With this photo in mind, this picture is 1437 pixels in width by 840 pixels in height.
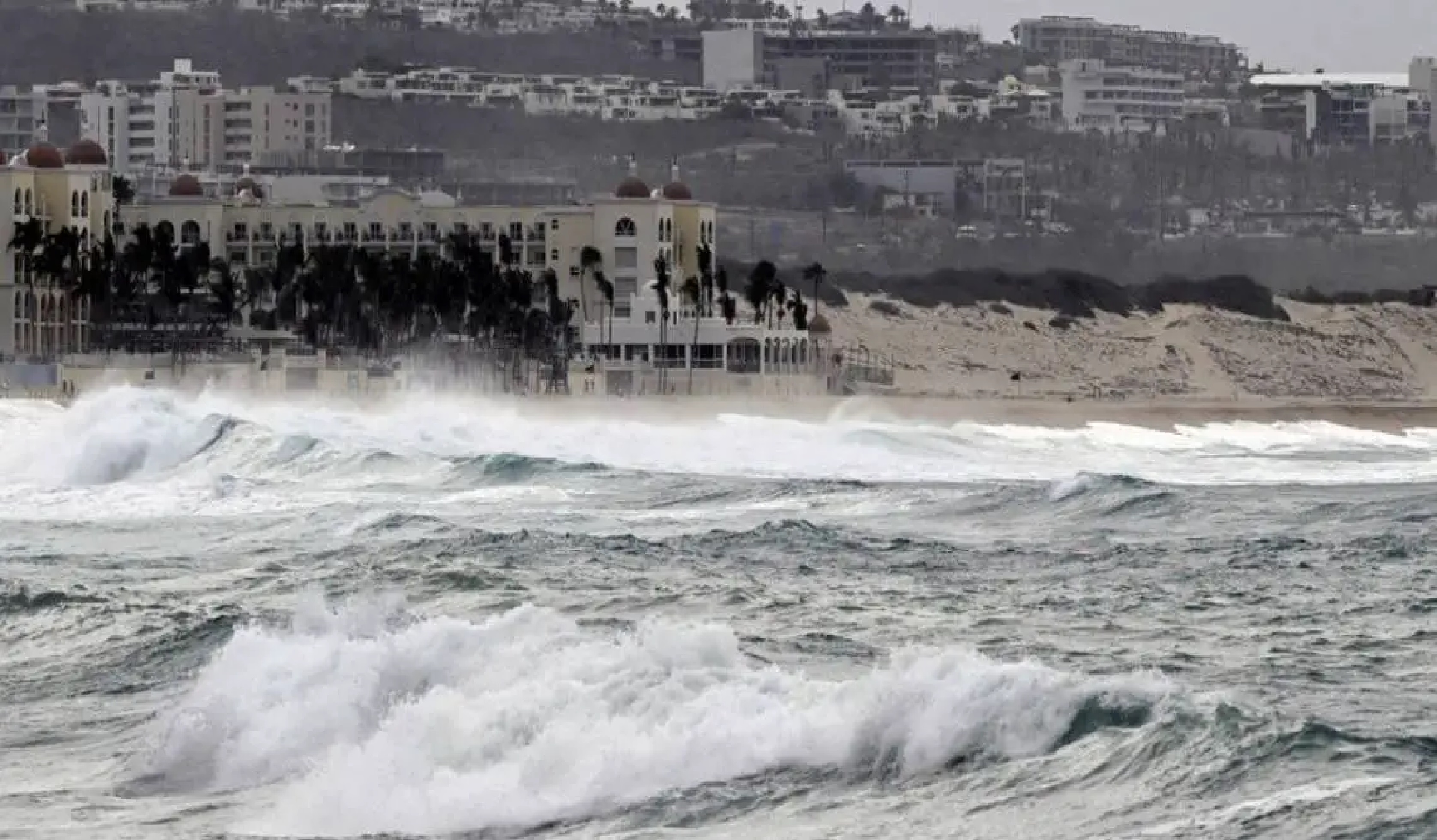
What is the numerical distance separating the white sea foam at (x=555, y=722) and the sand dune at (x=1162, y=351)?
8963 centimetres

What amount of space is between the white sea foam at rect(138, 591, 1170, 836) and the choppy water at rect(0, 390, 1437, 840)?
1.1 inches

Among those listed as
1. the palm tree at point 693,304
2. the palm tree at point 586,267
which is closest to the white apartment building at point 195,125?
the palm tree at point 586,267

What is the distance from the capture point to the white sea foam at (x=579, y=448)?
5659 centimetres

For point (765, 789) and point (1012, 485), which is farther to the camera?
point (1012, 485)

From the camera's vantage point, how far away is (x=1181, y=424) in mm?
93312

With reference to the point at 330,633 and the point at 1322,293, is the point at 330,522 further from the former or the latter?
the point at 1322,293

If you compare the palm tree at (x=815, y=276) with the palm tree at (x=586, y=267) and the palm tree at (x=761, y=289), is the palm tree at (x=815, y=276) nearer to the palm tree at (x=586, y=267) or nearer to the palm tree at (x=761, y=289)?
the palm tree at (x=761, y=289)

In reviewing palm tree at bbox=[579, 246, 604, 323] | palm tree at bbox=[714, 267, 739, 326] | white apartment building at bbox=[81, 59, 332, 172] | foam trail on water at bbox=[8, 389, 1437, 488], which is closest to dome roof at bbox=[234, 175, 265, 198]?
palm tree at bbox=[579, 246, 604, 323]

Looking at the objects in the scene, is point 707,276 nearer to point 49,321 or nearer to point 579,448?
point 49,321

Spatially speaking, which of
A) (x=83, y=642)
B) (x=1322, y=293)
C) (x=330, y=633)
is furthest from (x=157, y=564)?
(x=1322, y=293)

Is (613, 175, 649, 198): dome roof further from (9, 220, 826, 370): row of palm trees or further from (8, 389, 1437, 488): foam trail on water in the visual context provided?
(8, 389, 1437, 488): foam trail on water

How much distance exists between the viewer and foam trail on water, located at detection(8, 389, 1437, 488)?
5706 centimetres

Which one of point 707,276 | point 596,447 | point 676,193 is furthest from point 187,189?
point 596,447

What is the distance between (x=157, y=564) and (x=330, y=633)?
39.5 feet
